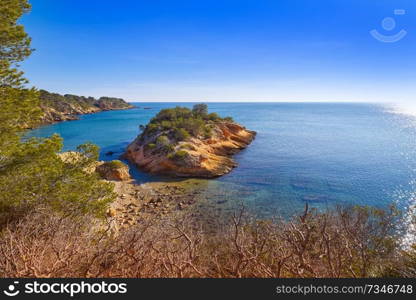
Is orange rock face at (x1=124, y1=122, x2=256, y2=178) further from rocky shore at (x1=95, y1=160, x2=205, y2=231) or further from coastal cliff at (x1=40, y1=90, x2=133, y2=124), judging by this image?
coastal cliff at (x1=40, y1=90, x2=133, y2=124)

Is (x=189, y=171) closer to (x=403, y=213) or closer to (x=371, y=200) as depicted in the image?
(x=371, y=200)

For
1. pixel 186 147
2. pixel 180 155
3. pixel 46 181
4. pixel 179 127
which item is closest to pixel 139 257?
pixel 46 181

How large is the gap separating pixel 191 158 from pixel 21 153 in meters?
21.1

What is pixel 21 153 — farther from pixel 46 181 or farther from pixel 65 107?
pixel 65 107

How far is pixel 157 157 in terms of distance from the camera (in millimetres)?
31609

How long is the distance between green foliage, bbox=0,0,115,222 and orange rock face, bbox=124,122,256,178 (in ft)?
62.1

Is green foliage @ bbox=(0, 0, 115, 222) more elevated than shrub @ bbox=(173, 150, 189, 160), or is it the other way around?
green foliage @ bbox=(0, 0, 115, 222)

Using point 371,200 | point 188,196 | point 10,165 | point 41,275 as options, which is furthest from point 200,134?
point 41,275

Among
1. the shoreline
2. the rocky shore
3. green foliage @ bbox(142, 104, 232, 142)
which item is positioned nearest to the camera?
the shoreline

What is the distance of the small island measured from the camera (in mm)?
29281

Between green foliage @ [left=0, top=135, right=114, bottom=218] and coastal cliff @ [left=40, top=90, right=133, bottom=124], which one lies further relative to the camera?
coastal cliff @ [left=40, top=90, right=133, bottom=124]

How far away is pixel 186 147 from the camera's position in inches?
1275

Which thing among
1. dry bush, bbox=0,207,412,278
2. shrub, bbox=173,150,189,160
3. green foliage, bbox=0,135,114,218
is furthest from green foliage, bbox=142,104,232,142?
dry bush, bbox=0,207,412,278

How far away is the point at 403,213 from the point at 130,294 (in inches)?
969
